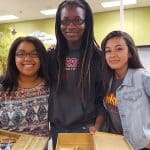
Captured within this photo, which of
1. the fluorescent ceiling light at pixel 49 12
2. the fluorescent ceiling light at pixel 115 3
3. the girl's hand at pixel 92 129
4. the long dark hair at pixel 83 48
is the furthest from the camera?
the fluorescent ceiling light at pixel 49 12

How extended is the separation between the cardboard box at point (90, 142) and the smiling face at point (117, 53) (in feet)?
1.54

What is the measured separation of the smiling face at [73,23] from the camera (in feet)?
4.94

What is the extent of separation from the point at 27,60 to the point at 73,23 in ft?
1.01

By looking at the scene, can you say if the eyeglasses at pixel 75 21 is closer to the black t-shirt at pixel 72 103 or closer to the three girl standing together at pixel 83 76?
the three girl standing together at pixel 83 76

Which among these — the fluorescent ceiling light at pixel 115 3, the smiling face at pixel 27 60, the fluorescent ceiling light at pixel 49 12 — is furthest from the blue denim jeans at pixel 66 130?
the fluorescent ceiling light at pixel 49 12

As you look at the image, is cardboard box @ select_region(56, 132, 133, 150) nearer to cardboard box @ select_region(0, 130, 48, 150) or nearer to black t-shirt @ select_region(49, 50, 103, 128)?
cardboard box @ select_region(0, 130, 48, 150)

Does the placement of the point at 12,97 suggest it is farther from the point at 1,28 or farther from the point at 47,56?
the point at 1,28

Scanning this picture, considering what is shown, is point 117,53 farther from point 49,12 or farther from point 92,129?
point 49,12

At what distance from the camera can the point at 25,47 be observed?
153 centimetres

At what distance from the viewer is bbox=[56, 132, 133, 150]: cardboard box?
985 millimetres

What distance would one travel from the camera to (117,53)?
146cm

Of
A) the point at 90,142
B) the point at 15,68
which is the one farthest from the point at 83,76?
the point at 90,142

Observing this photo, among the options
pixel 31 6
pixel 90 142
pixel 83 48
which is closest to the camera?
pixel 90 142

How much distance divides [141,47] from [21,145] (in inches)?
247
